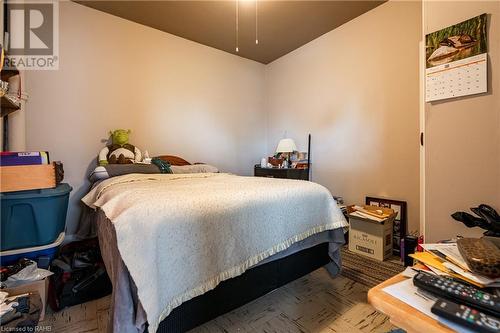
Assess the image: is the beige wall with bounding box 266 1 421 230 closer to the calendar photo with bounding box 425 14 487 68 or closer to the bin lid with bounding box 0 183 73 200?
the calendar photo with bounding box 425 14 487 68

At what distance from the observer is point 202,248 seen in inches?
42.3

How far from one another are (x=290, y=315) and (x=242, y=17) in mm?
3055

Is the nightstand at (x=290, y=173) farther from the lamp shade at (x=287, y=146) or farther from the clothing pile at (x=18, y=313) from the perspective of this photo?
the clothing pile at (x=18, y=313)

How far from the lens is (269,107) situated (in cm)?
412

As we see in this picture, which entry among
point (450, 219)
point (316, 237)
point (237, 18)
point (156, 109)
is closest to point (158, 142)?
point (156, 109)

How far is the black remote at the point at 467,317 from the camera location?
0.34 m

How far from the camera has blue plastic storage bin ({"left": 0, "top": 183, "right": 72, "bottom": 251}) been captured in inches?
51.1

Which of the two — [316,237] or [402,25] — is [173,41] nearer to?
[402,25]

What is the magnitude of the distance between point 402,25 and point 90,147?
3.63 meters

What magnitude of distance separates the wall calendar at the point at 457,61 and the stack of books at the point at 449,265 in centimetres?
61

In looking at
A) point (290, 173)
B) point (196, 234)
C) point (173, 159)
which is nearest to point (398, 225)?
point (290, 173)

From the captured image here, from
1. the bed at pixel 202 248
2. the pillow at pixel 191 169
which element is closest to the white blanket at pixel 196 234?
the bed at pixel 202 248

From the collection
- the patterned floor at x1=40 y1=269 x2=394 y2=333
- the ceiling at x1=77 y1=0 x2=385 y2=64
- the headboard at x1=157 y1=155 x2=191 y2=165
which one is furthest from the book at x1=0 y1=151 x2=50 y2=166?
the ceiling at x1=77 y1=0 x2=385 y2=64

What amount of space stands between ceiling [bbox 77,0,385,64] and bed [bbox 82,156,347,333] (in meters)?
2.19
